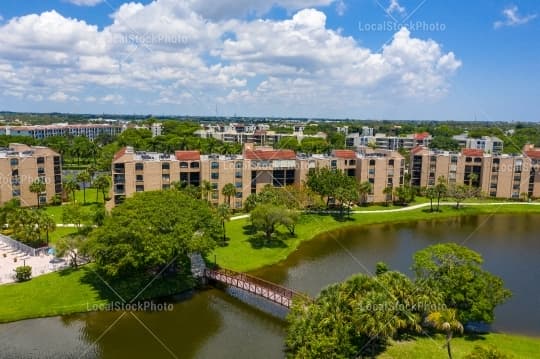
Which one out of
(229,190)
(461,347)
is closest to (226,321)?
(461,347)

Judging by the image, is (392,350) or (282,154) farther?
(282,154)

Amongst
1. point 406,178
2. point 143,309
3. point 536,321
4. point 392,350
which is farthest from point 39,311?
point 406,178

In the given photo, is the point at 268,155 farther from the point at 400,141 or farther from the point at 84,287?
the point at 400,141

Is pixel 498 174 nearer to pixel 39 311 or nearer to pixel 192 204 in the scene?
pixel 192 204

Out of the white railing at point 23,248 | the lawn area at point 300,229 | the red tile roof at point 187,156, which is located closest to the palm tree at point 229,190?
the lawn area at point 300,229

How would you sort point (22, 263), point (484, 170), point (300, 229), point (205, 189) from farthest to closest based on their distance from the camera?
point (484, 170), point (205, 189), point (300, 229), point (22, 263)

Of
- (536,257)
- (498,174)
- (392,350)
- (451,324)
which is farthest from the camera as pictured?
(498,174)

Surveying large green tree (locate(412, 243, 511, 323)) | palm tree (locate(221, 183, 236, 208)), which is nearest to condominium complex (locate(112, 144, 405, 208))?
palm tree (locate(221, 183, 236, 208))
